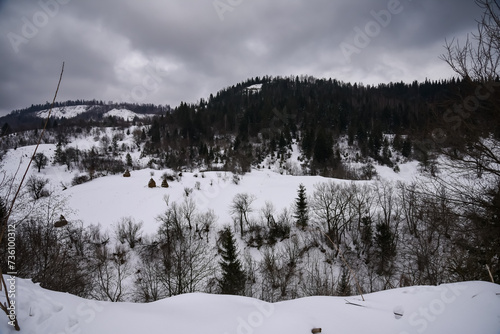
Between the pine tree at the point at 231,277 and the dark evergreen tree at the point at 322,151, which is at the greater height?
the dark evergreen tree at the point at 322,151

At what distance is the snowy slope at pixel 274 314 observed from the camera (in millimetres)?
2902

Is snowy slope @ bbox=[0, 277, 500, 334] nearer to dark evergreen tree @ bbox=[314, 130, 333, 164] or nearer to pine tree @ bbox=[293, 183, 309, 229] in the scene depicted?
pine tree @ bbox=[293, 183, 309, 229]

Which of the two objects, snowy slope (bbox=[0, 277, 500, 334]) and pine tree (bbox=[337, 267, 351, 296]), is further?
pine tree (bbox=[337, 267, 351, 296])

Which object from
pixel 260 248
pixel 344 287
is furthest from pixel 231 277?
pixel 344 287

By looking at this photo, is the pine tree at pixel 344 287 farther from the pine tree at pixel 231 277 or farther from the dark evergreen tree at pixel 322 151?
the dark evergreen tree at pixel 322 151

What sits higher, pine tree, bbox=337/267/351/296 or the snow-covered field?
the snow-covered field

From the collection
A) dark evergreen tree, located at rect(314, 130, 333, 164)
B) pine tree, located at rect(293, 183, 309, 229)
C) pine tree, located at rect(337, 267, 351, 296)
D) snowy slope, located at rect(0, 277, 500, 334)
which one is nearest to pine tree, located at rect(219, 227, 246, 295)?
pine tree, located at rect(337, 267, 351, 296)

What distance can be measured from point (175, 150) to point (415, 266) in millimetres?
68498

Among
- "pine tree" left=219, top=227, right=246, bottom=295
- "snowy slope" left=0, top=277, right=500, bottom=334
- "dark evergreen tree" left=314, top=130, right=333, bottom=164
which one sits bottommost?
"pine tree" left=219, top=227, right=246, bottom=295

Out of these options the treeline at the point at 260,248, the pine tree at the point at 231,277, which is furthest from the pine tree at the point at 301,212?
the pine tree at the point at 231,277

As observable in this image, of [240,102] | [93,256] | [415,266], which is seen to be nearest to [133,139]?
[240,102]

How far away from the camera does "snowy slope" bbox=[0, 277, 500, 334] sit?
9.52ft

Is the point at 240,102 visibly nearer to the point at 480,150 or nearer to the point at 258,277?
the point at 258,277

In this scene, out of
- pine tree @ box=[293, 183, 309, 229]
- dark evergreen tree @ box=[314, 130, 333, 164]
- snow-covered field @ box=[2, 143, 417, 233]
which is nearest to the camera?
pine tree @ box=[293, 183, 309, 229]
